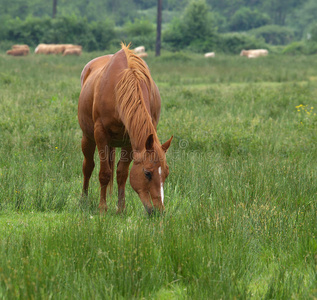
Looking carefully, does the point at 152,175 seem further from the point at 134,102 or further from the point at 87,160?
the point at 87,160

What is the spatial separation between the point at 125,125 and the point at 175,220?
41.9 inches

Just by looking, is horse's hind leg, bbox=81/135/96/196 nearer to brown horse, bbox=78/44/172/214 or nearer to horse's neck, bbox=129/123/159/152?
brown horse, bbox=78/44/172/214

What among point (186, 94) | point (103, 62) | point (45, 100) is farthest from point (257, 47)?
point (103, 62)

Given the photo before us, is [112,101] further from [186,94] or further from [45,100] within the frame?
[186,94]

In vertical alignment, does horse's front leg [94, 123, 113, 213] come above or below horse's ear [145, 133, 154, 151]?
below

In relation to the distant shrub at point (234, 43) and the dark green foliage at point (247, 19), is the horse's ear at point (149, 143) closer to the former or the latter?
the distant shrub at point (234, 43)

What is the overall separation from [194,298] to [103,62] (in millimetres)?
3927

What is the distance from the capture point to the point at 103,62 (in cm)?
590

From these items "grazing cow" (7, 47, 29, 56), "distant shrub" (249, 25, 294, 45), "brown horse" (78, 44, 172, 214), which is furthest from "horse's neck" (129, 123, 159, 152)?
"distant shrub" (249, 25, 294, 45)

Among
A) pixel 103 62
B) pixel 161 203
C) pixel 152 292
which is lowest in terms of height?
pixel 152 292

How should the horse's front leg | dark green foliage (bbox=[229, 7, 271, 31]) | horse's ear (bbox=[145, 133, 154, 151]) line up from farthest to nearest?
dark green foliage (bbox=[229, 7, 271, 31]) → the horse's front leg → horse's ear (bbox=[145, 133, 154, 151])

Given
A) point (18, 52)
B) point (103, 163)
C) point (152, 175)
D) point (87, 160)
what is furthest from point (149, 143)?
point (18, 52)

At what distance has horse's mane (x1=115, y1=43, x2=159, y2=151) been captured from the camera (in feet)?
13.8

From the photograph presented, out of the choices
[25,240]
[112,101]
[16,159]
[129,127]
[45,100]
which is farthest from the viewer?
[45,100]
